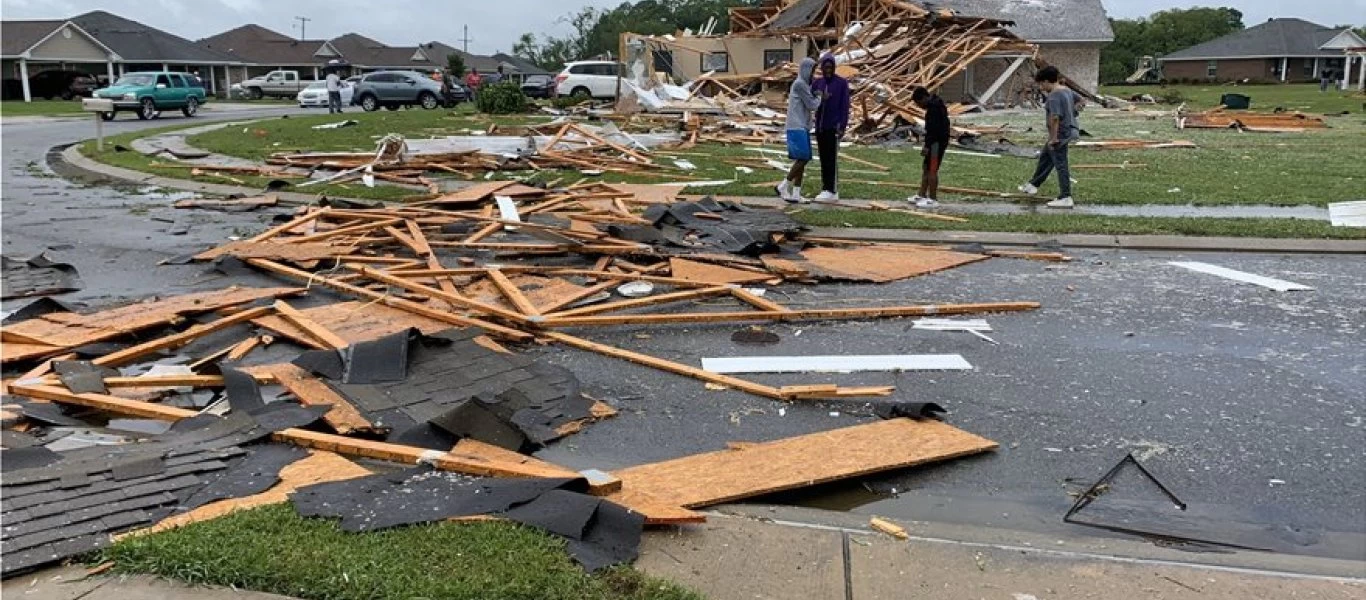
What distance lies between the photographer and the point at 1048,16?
50125 mm

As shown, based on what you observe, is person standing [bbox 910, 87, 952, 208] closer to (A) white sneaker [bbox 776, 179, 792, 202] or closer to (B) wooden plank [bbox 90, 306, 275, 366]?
(A) white sneaker [bbox 776, 179, 792, 202]

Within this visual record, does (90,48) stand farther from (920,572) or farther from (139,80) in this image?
(920,572)

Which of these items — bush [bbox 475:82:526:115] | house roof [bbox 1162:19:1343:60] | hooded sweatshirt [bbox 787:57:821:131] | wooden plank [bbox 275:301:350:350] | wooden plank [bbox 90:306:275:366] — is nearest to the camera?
wooden plank [bbox 90:306:275:366]

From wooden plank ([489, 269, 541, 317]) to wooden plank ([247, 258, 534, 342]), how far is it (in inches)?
11.9

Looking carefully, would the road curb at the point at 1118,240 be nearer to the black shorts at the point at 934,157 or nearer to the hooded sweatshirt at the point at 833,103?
the black shorts at the point at 934,157

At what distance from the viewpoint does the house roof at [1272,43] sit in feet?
269

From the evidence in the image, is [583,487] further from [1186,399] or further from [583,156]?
[583,156]

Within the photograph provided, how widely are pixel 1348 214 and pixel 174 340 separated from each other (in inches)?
481

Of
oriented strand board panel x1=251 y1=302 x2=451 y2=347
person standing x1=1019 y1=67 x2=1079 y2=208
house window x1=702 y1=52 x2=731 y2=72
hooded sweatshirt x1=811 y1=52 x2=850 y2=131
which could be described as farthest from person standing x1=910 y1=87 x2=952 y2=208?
house window x1=702 y1=52 x2=731 y2=72

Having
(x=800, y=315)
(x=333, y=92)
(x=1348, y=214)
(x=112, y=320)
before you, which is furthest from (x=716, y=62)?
(x=112, y=320)

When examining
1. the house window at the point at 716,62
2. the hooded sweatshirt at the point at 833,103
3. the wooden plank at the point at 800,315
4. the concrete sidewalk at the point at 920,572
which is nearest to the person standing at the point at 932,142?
the hooded sweatshirt at the point at 833,103

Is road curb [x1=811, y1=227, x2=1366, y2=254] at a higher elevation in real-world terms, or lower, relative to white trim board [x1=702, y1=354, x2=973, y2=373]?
higher

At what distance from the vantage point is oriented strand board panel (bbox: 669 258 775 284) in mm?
8549

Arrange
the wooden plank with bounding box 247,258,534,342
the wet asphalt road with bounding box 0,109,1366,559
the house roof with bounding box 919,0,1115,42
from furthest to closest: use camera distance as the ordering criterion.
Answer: the house roof with bounding box 919,0,1115,42 < the wooden plank with bounding box 247,258,534,342 < the wet asphalt road with bounding box 0,109,1366,559
